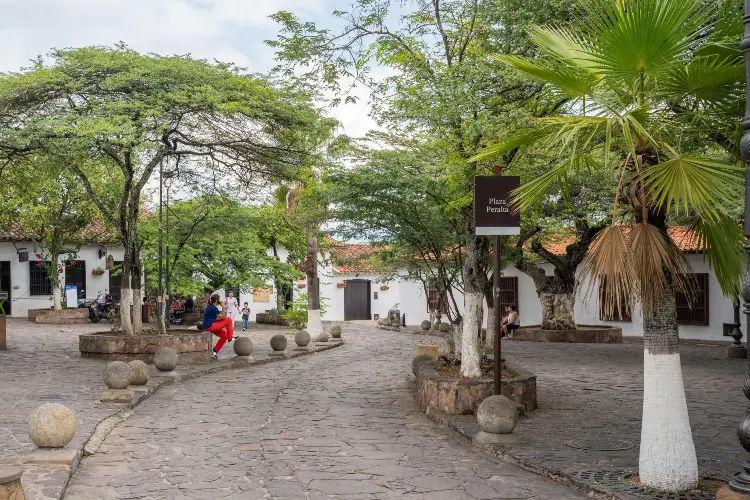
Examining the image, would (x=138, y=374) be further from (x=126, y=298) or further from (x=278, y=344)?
(x=278, y=344)

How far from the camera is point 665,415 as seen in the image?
5984 millimetres

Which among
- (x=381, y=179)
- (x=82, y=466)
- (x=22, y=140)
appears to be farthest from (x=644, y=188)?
(x=22, y=140)

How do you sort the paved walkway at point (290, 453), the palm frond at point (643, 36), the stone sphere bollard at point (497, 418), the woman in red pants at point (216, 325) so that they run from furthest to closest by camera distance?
the woman in red pants at point (216, 325), the stone sphere bollard at point (497, 418), the paved walkway at point (290, 453), the palm frond at point (643, 36)

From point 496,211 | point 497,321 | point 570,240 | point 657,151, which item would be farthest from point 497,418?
point 570,240

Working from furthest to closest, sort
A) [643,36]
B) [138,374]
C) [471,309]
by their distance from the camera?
[138,374] < [471,309] < [643,36]

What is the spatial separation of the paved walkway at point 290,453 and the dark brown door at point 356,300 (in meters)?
29.7

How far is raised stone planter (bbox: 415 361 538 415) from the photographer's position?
9445mm

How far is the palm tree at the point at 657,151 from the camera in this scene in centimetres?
549

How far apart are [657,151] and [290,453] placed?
4479mm

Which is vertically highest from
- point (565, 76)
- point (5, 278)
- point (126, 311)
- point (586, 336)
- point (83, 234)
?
point (83, 234)

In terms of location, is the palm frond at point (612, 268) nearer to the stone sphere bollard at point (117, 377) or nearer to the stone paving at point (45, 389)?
the stone paving at point (45, 389)

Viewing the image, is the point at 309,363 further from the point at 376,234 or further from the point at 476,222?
the point at 476,222

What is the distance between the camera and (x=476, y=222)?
9023mm

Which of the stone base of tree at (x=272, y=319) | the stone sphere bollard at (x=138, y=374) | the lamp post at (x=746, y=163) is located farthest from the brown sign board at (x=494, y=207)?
the stone base of tree at (x=272, y=319)
